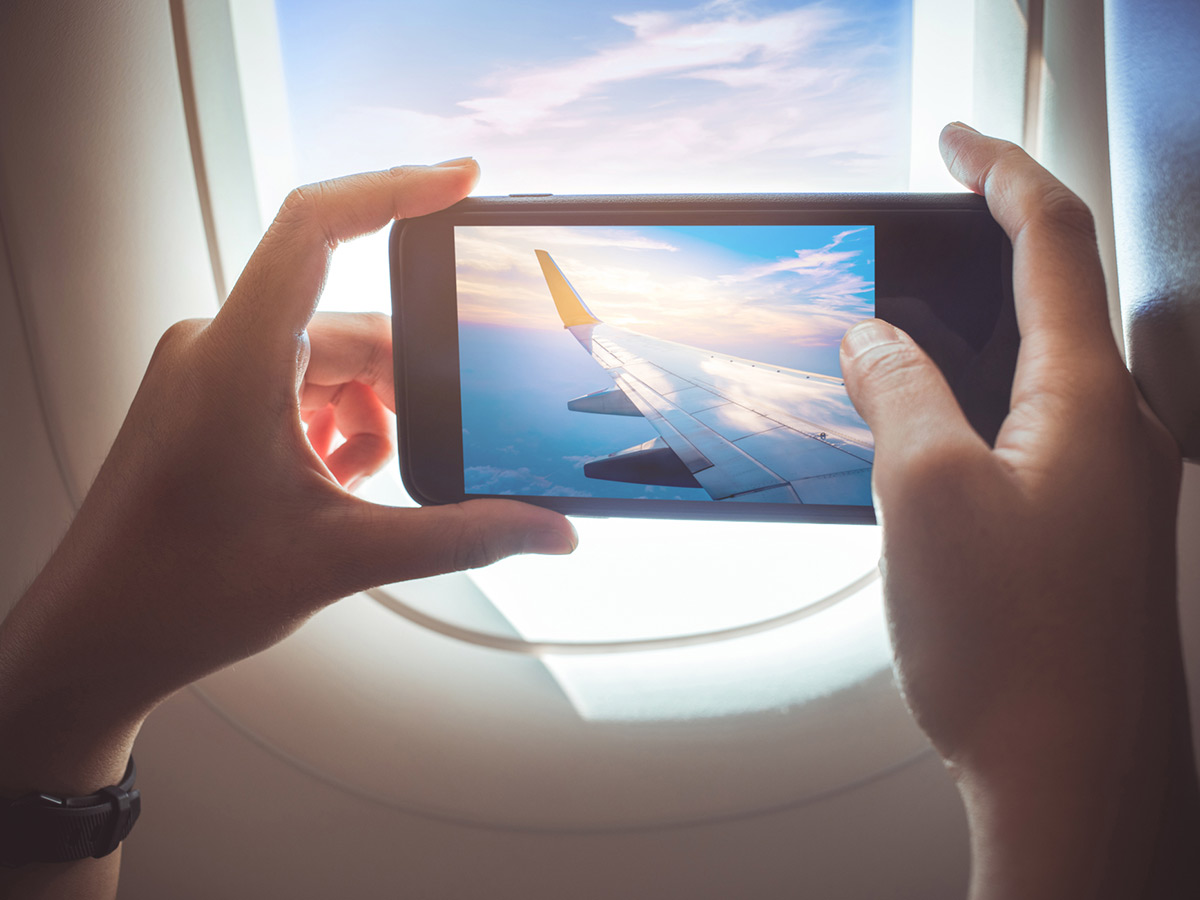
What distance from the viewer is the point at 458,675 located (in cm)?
75

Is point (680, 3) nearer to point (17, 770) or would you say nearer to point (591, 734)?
point (591, 734)

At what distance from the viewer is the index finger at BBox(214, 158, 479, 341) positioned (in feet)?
1.44

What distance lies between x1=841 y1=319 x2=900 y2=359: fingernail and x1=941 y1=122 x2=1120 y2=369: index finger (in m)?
0.08

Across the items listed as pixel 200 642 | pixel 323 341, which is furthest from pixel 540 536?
pixel 323 341

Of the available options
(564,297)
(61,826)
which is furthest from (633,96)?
(61,826)

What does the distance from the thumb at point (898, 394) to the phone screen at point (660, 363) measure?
0.20ft

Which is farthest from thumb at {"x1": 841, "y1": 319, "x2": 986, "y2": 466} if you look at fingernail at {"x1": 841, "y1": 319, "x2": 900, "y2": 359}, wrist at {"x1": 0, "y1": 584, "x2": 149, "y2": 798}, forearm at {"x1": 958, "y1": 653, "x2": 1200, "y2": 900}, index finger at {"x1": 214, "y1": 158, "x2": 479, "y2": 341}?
wrist at {"x1": 0, "y1": 584, "x2": 149, "y2": 798}

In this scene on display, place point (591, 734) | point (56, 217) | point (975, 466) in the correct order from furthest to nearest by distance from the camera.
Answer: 1. point (591, 734)
2. point (56, 217)
3. point (975, 466)

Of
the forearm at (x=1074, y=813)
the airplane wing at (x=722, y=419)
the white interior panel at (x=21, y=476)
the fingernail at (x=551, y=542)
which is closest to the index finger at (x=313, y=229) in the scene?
the airplane wing at (x=722, y=419)

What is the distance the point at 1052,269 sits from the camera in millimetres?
391

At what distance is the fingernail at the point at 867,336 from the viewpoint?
433 mm

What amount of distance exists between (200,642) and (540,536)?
0.29 metres

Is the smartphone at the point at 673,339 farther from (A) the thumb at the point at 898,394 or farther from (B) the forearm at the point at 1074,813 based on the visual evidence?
(B) the forearm at the point at 1074,813

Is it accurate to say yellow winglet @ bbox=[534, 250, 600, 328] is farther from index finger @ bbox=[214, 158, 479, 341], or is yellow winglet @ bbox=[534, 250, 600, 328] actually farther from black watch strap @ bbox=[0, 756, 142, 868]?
black watch strap @ bbox=[0, 756, 142, 868]
